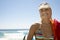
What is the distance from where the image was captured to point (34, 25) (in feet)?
6.66

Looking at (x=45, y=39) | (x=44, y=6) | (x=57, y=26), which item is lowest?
(x=45, y=39)

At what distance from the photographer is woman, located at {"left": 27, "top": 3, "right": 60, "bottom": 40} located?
200 centimetres

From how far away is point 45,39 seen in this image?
80.0 inches

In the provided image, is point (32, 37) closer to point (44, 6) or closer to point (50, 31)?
point (50, 31)

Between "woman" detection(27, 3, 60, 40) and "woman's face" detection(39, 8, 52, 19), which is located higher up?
"woman's face" detection(39, 8, 52, 19)

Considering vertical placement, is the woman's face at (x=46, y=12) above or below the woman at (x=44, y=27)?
above

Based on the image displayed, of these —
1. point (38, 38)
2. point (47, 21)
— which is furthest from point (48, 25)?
point (38, 38)

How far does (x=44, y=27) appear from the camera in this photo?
2.09 metres

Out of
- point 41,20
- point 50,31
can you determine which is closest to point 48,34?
point 50,31

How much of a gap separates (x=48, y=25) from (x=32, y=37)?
0.22m

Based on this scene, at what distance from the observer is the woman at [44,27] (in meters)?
2.00

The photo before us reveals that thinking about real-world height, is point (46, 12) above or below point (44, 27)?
above

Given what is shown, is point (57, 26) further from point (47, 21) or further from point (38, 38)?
point (38, 38)

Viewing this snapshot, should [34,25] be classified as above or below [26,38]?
above
